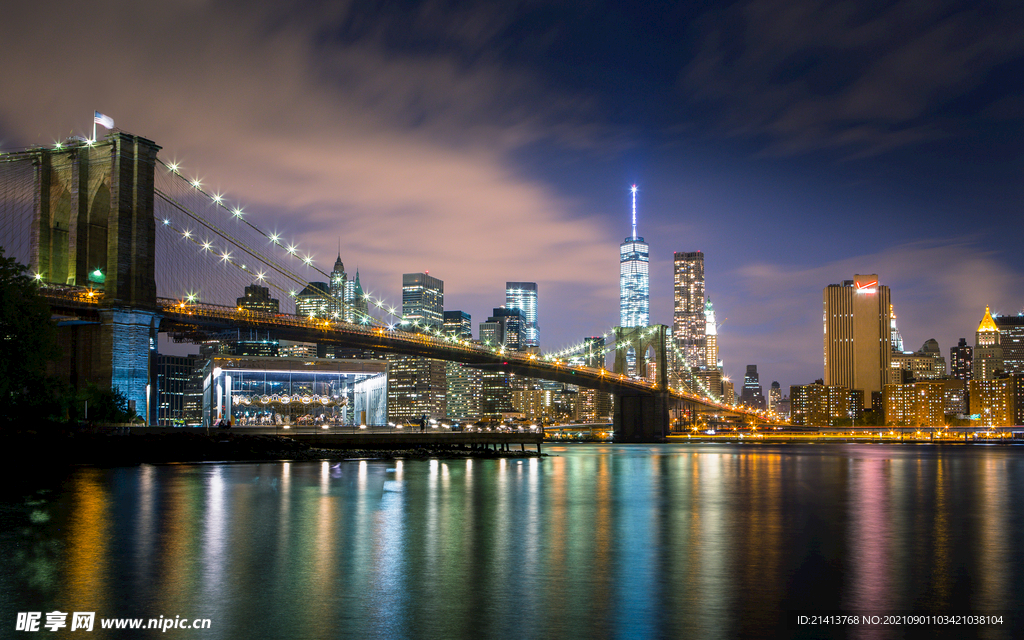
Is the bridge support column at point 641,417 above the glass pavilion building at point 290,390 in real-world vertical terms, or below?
below

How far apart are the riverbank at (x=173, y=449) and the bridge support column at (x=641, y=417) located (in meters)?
62.8

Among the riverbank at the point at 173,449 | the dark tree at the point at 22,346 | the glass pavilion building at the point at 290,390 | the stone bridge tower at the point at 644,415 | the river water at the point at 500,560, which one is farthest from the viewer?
the stone bridge tower at the point at 644,415

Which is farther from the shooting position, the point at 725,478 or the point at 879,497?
the point at 725,478

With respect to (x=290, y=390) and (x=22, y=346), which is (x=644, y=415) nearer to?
(x=290, y=390)

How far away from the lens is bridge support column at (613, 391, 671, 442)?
118 m

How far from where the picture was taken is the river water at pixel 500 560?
10672mm

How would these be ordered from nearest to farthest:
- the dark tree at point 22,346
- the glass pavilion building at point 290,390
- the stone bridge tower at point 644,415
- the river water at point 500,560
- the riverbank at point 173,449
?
the river water at point 500,560 < the dark tree at point 22,346 < the riverbank at point 173,449 < the glass pavilion building at point 290,390 < the stone bridge tower at point 644,415

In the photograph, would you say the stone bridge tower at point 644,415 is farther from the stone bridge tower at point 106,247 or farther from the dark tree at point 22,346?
the dark tree at point 22,346

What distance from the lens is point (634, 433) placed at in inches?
4697

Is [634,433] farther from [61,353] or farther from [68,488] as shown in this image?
[68,488]

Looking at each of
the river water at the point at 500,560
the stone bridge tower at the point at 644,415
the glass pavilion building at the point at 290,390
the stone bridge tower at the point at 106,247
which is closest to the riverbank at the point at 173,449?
the stone bridge tower at the point at 106,247

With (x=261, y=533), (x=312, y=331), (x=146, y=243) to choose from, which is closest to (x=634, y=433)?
(x=312, y=331)

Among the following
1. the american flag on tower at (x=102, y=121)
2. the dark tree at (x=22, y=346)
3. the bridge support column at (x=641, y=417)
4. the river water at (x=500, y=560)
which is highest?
the american flag on tower at (x=102, y=121)

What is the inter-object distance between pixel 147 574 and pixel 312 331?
60.3 metres
